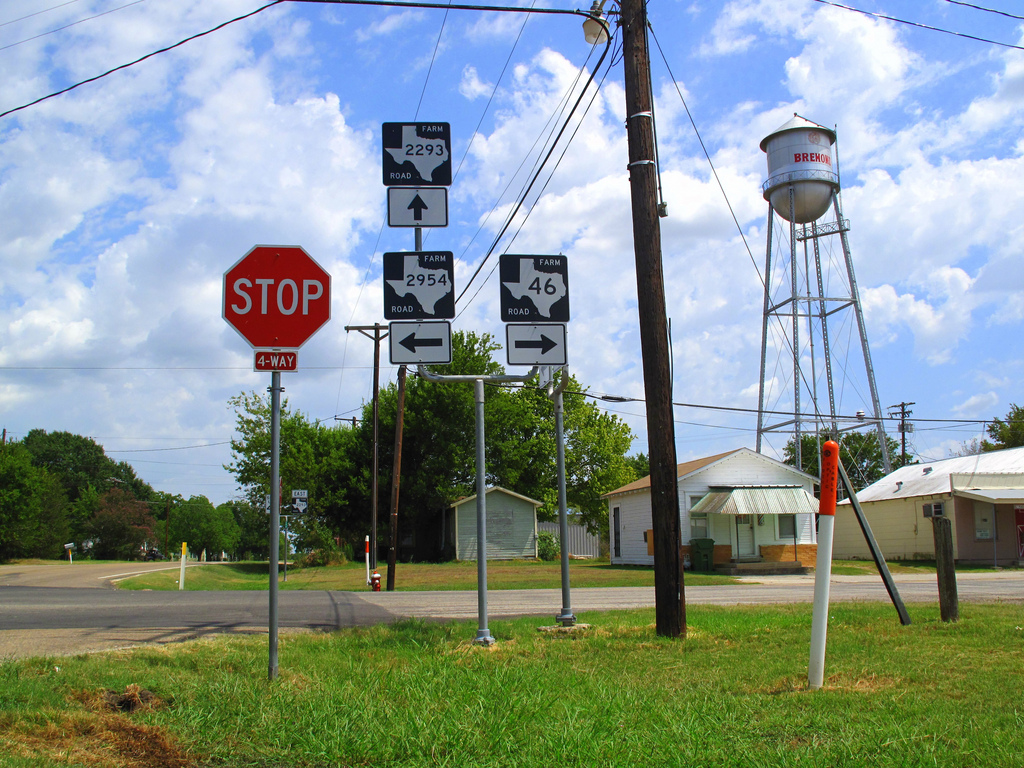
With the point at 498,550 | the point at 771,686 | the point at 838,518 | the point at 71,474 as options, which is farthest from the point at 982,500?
the point at 71,474

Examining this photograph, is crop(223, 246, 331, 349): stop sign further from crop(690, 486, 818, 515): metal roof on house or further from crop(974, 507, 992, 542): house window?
crop(974, 507, 992, 542): house window

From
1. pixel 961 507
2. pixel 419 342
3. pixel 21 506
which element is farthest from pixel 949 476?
pixel 21 506

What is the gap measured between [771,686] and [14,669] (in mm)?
5281

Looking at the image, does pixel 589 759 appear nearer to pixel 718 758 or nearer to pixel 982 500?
pixel 718 758

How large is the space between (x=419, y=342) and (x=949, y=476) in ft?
94.4

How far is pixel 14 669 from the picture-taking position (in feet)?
18.8

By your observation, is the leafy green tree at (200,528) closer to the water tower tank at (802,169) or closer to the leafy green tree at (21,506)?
the leafy green tree at (21,506)

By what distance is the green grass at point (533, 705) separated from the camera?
13.1 feet

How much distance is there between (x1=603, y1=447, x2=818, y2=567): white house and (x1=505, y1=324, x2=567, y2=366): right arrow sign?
20.9 m

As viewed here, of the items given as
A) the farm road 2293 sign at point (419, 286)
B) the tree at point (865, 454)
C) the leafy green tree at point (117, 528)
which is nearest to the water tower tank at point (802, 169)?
the farm road 2293 sign at point (419, 286)

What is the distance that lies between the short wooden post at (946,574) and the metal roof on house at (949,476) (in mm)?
22638

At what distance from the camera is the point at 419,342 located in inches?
338

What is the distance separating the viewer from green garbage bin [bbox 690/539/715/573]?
28781 millimetres

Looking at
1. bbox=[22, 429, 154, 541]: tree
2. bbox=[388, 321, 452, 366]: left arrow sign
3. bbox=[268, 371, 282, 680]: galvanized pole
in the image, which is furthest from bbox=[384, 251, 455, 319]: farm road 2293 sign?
bbox=[22, 429, 154, 541]: tree
